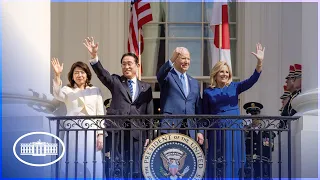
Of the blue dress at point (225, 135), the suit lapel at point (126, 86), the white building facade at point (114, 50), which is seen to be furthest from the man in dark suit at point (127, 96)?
the white building facade at point (114, 50)

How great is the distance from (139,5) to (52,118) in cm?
272

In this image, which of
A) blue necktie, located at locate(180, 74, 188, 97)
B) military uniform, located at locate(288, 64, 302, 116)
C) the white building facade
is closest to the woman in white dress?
the white building facade

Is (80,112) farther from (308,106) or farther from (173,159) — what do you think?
(308,106)

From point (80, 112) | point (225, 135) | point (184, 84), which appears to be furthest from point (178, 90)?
point (80, 112)

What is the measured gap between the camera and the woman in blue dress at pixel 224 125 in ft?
30.5

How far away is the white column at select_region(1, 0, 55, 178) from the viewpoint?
9617mm

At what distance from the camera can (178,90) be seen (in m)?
9.39

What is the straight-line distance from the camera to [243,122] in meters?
9.61

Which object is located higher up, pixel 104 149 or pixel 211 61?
pixel 211 61

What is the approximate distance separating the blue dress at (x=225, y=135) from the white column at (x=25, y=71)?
61.6 inches

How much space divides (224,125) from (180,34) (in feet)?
10.2

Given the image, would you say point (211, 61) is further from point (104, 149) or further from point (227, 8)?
point (104, 149)

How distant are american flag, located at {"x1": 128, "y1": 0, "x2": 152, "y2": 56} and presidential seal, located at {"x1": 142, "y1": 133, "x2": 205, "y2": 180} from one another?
96.4 inches

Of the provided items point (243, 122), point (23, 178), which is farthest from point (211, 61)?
point (23, 178)
